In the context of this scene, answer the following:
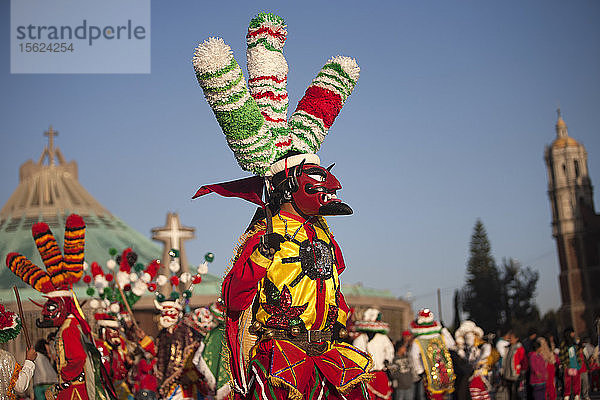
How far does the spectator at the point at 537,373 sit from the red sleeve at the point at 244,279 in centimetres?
892

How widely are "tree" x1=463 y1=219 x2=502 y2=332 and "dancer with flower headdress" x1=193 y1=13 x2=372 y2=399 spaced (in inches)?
2141

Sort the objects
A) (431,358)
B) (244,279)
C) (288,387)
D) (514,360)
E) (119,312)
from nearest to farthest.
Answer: (288,387)
(244,279)
(431,358)
(119,312)
(514,360)

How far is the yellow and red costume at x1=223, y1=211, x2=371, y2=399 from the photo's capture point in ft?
15.6

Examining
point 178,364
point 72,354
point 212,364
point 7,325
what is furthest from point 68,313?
point 212,364

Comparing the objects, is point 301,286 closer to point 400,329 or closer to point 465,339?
point 465,339

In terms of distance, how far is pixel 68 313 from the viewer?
7871mm

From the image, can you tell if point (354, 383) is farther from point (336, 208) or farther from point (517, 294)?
point (517, 294)

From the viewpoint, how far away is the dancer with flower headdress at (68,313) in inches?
300

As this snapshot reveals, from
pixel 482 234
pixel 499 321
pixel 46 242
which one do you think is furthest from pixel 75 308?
pixel 482 234

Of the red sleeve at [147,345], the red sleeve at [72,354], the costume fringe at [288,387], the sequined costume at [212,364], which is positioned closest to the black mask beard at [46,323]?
the red sleeve at [72,354]

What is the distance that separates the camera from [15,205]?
31.8 meters

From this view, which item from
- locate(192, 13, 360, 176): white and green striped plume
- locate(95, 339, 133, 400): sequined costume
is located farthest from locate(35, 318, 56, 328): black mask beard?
locate(192, 13, 360, 176): white and green striped plume

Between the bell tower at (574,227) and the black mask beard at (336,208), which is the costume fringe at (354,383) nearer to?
the black mask beard at (336,208)

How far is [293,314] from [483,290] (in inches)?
2253
